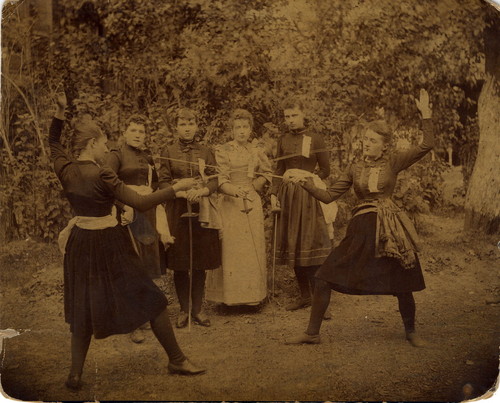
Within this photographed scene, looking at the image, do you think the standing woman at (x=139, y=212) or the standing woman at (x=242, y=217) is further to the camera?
the standing woman at (x=242, y=217)

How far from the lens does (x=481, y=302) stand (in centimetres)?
499

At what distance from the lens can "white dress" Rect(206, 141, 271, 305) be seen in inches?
190

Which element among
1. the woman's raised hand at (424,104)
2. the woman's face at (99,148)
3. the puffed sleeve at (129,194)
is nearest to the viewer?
the puffed sleeve at (129,194)

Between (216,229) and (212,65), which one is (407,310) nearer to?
(216,229)

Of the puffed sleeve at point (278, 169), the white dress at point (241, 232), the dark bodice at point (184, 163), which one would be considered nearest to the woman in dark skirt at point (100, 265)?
the dark bodice at point (184, 163)

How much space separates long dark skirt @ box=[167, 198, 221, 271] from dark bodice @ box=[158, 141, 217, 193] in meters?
0.18

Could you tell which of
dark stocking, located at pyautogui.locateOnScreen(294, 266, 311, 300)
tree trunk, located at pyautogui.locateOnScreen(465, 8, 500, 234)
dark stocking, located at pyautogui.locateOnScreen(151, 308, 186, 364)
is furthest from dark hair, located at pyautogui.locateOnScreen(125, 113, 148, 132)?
tree trunk, located at pyautogui.locateOnScreen(465, 8, 500, 234)

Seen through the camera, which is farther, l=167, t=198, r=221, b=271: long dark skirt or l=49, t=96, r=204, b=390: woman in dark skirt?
l=167, t=198, r=221, b=271: long dark skirt

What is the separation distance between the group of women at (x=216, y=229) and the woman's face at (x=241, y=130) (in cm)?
1

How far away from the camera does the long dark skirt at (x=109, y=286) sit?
15.0ft

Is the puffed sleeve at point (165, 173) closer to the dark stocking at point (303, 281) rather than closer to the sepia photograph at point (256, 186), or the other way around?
the sepia photograph at point (256, 186)

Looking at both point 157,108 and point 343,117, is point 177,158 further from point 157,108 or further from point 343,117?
point 343,117

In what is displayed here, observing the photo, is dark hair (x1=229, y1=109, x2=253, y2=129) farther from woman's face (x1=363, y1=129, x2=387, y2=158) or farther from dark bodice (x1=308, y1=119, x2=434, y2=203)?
woman's face (x1=363, y1=129, x2=387, y2=158)

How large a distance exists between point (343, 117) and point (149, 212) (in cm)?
163
